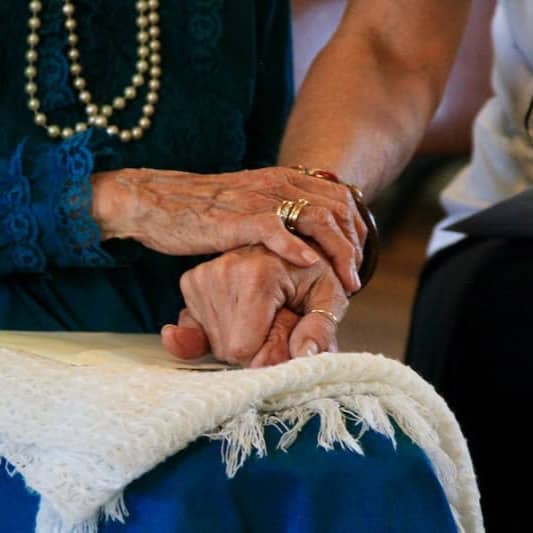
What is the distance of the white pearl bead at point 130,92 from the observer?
2.71ft

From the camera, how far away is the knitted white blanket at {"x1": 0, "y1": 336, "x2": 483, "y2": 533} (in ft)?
1.57

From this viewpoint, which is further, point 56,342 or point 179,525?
point 56,342

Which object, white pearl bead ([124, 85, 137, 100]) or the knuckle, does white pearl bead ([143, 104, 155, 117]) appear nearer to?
white pearl bead ([124, 85, 137, 100])

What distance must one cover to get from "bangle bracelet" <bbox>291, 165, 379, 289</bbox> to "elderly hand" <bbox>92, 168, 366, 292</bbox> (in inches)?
0.4

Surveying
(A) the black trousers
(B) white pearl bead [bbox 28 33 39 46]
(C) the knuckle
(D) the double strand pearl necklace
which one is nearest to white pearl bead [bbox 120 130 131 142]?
(D) the double strand pearl necklace

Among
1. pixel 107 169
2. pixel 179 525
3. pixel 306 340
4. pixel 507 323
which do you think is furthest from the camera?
pixel 507 323

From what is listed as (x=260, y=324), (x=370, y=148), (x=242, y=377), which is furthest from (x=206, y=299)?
(x=370, y=148)

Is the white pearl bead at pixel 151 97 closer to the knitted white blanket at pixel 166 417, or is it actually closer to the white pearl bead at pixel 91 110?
the white pearl bead at pixel 91 110

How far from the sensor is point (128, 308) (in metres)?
0.85

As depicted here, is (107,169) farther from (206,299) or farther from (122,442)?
(122,442)

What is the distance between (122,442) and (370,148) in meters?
0.50

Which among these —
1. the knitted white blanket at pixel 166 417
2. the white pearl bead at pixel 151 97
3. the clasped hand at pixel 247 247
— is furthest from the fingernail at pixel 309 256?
the white pearl bead at pixel 151 97

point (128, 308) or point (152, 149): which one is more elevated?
point (152, 149)

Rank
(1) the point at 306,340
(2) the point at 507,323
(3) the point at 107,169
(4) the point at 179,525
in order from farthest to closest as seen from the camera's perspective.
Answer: (2) the point at 507,323, (3) the point at 107,169, (1) the point at 306,340, (4) the point at 179,525
